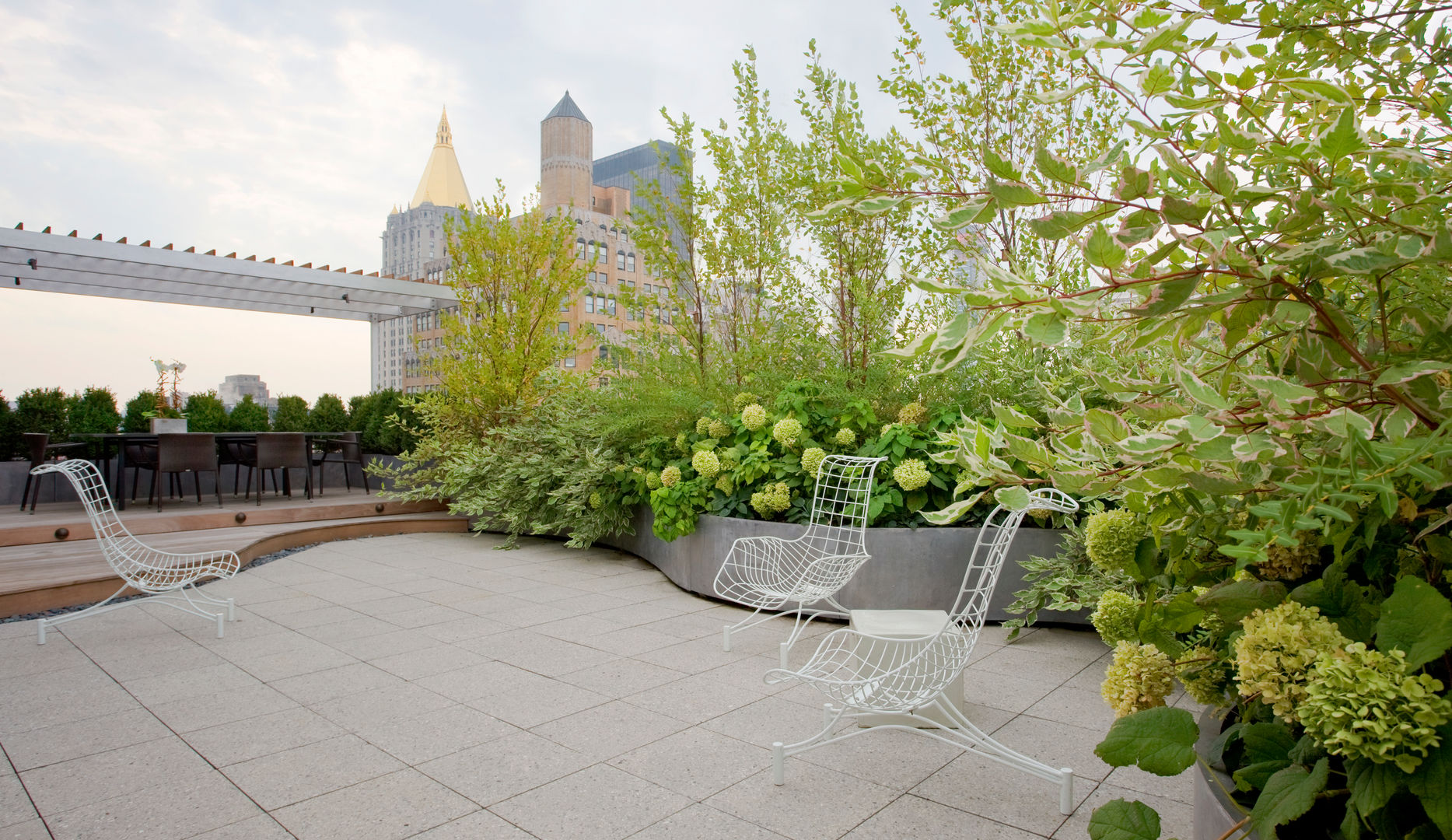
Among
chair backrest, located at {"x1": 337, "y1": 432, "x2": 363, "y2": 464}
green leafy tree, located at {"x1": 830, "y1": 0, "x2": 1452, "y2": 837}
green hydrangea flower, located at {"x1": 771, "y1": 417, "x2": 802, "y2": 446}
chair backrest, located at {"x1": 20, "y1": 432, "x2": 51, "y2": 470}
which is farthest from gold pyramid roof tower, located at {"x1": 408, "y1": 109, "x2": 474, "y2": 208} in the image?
green leafy tree, located at {"x1": 830, "y1": 0, "x2": 1452, "y2": 837}

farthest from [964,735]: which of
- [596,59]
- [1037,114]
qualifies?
[596,59]

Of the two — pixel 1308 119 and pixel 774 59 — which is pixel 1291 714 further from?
pixel 774 59

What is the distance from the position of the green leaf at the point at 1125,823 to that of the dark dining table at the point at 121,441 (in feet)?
30.1

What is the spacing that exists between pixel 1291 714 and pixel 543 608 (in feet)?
14.4

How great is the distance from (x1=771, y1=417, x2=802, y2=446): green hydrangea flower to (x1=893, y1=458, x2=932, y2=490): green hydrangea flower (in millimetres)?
763

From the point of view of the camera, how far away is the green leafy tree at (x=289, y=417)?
1081 cm

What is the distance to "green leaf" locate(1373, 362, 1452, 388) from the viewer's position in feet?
1.90

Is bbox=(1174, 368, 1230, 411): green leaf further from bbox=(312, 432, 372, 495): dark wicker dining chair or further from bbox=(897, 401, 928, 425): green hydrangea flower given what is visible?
bbox=(312, 432, 372, 495): dark wicker dining chair

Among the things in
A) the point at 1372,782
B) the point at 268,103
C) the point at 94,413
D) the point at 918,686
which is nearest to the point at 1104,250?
the point at 1372,782

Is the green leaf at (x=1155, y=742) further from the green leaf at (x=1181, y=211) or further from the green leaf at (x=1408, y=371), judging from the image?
the green leaf at (x=1181, y=211)

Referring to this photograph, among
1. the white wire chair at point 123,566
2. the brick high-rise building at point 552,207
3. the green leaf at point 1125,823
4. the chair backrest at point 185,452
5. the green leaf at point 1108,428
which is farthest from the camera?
the brick high-rise building at point 552,207

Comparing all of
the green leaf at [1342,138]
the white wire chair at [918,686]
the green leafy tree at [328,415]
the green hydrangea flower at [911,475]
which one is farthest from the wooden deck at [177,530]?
the green leaf at [1342,138]

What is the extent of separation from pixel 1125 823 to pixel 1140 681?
256mm

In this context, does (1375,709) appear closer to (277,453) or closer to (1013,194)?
(1013,194)
